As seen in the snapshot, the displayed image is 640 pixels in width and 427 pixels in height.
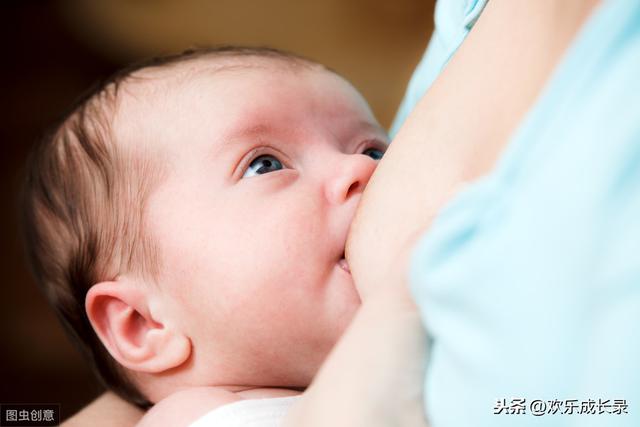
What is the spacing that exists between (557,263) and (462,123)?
0.16 meters

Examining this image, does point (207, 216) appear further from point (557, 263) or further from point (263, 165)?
point (557, 263)

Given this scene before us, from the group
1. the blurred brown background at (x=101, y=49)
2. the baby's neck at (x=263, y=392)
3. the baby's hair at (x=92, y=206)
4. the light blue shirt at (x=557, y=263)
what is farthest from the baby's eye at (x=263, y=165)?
the blurred brown background at (x=101, y=49)

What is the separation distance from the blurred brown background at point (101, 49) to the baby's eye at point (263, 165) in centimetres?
160

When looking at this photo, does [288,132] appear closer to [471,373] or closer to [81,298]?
[81,298]

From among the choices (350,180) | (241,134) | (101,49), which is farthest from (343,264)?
(101,49)

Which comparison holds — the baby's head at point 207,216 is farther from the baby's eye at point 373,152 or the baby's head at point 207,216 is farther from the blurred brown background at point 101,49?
the blurred brown background at point 101,49

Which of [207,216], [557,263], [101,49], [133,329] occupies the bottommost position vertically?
[101,49]

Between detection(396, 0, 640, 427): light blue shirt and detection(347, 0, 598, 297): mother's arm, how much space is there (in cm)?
5

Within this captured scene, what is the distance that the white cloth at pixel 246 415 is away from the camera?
2.47ft

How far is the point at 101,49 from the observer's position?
264cm

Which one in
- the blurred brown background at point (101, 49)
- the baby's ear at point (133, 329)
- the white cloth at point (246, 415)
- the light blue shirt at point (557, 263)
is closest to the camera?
the light blue shirt at point (557, 263)

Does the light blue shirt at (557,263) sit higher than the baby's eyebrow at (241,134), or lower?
higher

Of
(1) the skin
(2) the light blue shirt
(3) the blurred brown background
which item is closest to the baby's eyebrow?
(1) the skin

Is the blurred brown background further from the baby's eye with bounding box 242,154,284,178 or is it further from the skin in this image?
the baby's eye with bounding box 242,154,284,178
